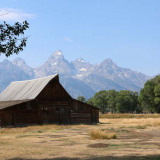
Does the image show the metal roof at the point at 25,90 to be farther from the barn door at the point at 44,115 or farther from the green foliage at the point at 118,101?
the green foliage at the point at 118,101

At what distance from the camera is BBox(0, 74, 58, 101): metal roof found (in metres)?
49.7

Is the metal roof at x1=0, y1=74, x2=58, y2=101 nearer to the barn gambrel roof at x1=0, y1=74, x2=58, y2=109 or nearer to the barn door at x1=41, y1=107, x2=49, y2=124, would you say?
the barn gambrel roof at x1=0, y1=74, x2=58, y2=109

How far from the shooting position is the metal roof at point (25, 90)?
163 ft

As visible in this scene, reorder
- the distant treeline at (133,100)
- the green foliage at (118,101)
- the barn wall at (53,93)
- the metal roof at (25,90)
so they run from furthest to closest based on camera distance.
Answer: the green foliage at (118,101) < the distant treeline at (133,100) < the metal roof at (25,90) < the barn wall at (53,93)

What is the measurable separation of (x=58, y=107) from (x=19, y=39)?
1475 inches

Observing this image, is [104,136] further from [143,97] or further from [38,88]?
[143,97]

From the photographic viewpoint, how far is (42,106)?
4900 centimetres

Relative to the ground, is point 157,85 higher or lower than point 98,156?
higher

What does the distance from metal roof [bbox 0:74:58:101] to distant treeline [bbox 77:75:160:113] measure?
56534 millimetres

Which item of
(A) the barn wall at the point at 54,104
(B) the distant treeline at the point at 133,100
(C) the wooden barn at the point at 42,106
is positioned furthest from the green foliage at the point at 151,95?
(A) the barn wall at the point at 54,104

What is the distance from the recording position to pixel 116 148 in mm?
17703

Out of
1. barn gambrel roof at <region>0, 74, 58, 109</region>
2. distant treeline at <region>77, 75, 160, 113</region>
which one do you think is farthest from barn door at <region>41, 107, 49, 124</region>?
distant treeline at <region>77, 75, 160, 113</region>

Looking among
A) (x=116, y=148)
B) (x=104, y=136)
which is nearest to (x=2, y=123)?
(x=104, y=136)

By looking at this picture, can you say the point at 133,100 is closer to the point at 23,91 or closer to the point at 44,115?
the point at 23,91
